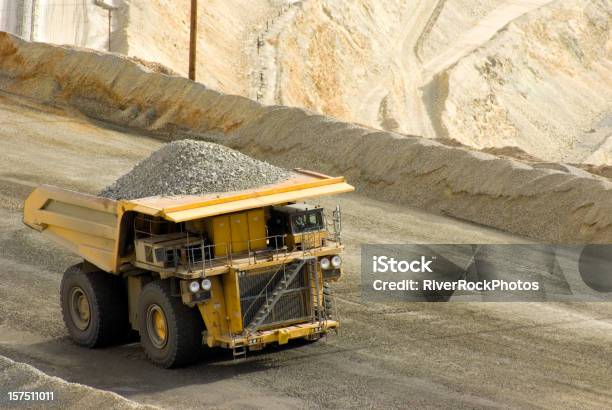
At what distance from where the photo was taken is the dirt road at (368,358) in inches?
482

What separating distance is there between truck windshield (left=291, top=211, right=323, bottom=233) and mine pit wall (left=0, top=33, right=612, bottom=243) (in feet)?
28.7

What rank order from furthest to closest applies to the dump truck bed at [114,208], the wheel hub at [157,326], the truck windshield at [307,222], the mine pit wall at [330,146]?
1. the mine pit wall at [330,146]
2. the truck windshield at [307,222]
3. the wheel hub at [157,326]
4. the dump truck bed at [114,208]

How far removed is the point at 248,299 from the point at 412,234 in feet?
26.5

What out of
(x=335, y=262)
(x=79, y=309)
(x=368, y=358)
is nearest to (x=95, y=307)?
(x=79, y=309)

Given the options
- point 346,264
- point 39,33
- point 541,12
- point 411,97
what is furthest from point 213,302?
point 541,12

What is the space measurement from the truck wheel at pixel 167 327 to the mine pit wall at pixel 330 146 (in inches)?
398

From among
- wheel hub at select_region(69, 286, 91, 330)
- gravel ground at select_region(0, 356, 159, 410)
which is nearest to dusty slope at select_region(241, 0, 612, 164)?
wheel hub at select_region(69, 286, 91, 330)

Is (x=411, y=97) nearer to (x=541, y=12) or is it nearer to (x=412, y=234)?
(x=541, y=12)

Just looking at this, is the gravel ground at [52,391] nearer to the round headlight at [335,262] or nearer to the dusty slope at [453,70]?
the round headlight at [335,262]

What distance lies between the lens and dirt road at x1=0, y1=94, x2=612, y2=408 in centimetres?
1223

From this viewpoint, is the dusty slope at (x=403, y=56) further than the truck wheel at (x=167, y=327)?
Yes

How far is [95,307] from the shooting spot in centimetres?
1376

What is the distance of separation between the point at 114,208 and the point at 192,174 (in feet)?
3.50

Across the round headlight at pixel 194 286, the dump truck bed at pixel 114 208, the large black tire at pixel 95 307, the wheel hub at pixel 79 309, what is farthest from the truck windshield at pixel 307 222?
the wheel hub at pixel 79 309
